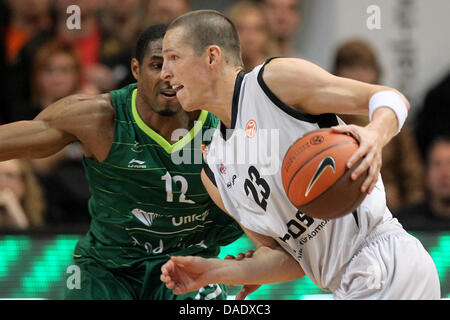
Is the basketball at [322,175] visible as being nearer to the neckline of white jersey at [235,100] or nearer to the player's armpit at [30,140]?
the neckline of white jersey at [235,100]

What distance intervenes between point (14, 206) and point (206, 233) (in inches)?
56.2

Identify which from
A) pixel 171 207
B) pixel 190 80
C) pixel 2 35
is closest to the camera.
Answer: pixel 190 80

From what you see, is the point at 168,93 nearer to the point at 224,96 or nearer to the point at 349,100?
the point at 224,96

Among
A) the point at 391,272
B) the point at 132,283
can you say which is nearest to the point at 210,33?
the point at 391,272

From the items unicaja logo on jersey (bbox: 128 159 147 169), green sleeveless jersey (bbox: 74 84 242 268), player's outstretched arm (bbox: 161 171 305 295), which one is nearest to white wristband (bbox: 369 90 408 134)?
player's outstretched arm (bbox: 161 171 305 295)

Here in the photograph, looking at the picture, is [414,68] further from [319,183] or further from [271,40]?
[319,183]

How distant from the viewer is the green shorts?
416 cm

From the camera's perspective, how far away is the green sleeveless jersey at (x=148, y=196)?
4.09 metres

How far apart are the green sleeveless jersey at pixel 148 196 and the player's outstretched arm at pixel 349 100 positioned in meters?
0.89

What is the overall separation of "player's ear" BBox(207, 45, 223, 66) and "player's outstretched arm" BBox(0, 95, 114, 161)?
754 mm

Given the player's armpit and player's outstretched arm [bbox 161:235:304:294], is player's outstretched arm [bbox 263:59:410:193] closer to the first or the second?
player's outstretched arm [bbox 161:235:304:294]

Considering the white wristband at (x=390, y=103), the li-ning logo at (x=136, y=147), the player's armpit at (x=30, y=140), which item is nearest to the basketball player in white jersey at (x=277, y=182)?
the white wristband at (x=390, y=103)

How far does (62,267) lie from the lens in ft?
Answer: 15.6

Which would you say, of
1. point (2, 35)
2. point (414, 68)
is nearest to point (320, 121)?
point (414, 68)
